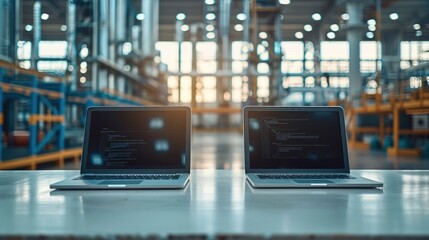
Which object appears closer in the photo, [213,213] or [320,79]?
[213,213]

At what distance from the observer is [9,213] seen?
0.59 meters

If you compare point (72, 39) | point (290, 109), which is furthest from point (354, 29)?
point (72, 39)

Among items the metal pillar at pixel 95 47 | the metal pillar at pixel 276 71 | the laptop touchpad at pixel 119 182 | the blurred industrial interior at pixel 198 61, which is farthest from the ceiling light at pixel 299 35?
the metal pillar at pixel 95 47

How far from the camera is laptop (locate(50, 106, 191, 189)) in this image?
92 cm

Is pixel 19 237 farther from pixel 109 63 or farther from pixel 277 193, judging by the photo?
pixel 109 63

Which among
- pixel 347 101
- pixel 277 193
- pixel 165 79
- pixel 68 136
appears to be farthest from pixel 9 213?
pixel 165 79

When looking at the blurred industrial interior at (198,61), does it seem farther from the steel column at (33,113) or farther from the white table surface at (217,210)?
the white table surface at (217,210)

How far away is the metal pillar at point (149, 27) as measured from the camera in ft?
19.5

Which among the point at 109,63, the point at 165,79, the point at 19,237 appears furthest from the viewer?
the point at 165,79

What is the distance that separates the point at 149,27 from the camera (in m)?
6.83

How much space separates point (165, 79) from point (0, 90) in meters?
6.80

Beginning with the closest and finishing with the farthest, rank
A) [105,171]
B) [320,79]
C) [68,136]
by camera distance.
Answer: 1. [105,171]
2. [68,136]
3. [320,79]

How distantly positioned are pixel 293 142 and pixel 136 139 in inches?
16.1

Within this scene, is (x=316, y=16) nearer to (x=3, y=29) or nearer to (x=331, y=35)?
(x=331, y=35)
